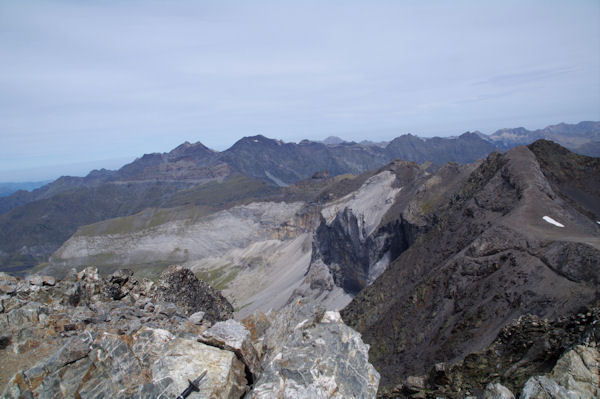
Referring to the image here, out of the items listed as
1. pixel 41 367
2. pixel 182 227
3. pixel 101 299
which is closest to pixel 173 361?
pixel 41 367

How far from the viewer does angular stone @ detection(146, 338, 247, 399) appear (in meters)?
8.41

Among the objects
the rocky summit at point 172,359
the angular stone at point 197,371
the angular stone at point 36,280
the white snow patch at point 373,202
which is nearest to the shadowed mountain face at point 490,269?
the rocky summit at point 172,359

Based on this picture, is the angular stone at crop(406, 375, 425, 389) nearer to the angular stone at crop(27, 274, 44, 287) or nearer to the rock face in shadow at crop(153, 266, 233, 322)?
the rock face in shadow at crop(153, 266, 233, 322)

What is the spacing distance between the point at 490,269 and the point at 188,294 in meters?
21.9

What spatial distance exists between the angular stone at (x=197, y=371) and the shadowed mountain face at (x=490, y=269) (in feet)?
51.9

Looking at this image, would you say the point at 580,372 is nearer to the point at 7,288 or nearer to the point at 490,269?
the point at 490,269

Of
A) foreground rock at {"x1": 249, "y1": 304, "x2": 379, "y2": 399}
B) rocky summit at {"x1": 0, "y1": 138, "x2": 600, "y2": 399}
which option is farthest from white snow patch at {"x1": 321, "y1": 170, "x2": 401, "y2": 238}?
foreground rock at {"x1": 249, "y1": 304, "x2": 379, "y2": 399}

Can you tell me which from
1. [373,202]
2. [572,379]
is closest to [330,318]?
[572,379]

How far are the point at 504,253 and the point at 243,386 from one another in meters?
24.6

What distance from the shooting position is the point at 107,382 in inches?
344

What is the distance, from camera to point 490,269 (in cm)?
2722

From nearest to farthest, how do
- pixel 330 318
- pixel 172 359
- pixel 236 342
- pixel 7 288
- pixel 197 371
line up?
pixel 197 371, pixel 172 359, pixel 236 342, pixel 330 318, pixel 7 288

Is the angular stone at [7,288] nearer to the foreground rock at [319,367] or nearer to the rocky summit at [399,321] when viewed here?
the rocky summit at [399,321]

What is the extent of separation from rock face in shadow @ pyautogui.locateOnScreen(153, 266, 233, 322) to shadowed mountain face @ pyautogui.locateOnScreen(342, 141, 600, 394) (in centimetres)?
1246
